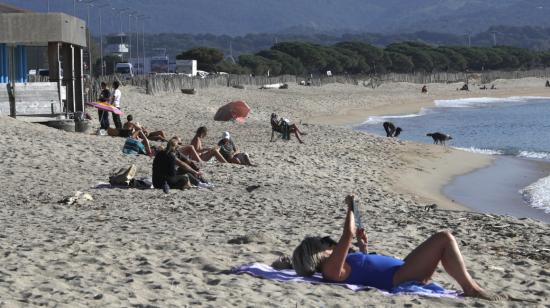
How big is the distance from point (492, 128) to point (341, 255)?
34.5 metres

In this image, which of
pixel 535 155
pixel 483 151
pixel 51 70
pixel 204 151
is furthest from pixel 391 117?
pixel 204 151

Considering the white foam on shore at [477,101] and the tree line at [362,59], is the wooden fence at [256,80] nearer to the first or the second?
the white foam on shore at [477,101]

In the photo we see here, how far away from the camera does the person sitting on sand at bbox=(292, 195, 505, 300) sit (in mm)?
6945

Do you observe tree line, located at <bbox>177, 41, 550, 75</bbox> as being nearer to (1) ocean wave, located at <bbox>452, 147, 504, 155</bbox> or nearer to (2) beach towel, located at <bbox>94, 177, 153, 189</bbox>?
(1) ocean wave, located at <bbox>452, 147, 504, 155</bbox>

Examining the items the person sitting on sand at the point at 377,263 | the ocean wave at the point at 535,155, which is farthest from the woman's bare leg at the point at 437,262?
the ocean wave at the point at 535,155

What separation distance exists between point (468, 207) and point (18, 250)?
9.44 meters

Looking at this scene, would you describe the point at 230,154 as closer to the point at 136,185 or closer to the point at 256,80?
the point at 136,185

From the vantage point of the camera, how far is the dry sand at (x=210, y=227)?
6895 millimetres

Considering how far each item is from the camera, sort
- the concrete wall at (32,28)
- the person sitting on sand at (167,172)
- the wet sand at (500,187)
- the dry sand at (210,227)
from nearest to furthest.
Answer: the dry sand at (210,227)
the person sitting on sand at (167,172)
the wet sand at (500,187)
the concrete wall at (32,28)

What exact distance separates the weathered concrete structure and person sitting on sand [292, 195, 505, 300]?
1435 cm

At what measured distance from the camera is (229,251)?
8477 mm

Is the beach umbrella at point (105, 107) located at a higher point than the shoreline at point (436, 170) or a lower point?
higher

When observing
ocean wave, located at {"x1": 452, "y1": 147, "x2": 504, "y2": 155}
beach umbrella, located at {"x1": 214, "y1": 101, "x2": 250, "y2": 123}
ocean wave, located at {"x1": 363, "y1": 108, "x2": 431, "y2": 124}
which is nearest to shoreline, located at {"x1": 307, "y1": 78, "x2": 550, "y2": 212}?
ocean wave, located at {"x1": 363, "y1": 108, "x2": 431, "y2": 124}

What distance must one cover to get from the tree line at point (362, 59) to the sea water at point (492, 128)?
142ft
